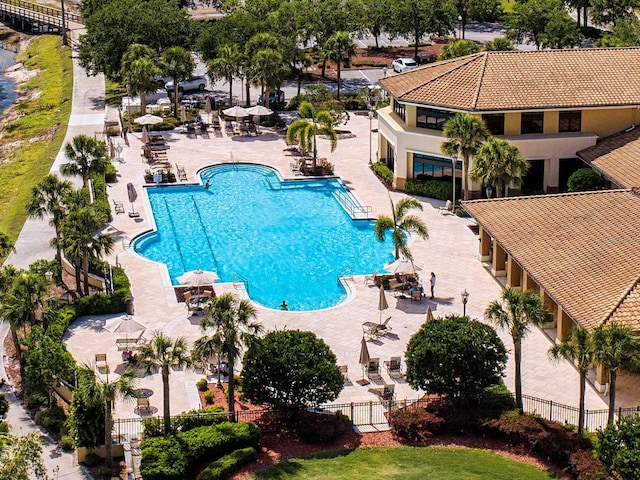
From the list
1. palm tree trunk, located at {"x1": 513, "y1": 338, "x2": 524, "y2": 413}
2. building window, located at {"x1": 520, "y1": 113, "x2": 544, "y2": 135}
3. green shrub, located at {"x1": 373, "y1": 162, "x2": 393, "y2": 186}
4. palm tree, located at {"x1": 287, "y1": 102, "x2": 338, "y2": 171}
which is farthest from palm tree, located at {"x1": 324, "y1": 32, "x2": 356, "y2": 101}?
palm tree trunk, located at {"x1": 513, "y1": 338, "x2": 524, "y2": 413}

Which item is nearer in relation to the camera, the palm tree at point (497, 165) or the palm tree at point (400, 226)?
the palm tree at point (400, 226)

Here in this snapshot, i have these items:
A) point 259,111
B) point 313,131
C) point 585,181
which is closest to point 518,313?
point 585,181

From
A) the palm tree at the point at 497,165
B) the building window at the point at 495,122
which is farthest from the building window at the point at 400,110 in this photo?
the palm tree at the point at 497,165

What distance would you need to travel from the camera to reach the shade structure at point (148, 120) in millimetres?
74000

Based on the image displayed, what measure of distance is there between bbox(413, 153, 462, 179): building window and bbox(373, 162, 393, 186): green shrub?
176cm

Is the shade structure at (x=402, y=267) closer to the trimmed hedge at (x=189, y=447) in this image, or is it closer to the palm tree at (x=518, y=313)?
the palm tree at (x=518, y=313)

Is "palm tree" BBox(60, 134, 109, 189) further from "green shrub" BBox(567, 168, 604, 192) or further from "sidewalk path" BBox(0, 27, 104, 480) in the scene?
"green shrub" BBox(567, 168, 604, 192)

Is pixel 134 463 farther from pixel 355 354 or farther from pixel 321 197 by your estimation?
pixel 321 197

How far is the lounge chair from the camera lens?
43.2 meters

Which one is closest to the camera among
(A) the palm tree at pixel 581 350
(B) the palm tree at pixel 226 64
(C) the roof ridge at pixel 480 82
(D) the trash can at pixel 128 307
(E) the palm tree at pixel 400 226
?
(A) the palm tree at pixel 581 350

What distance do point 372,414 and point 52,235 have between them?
25.2 metres

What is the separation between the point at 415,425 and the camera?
1533 inches

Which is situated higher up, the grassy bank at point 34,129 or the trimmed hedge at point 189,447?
the grassy bank at point 34,129

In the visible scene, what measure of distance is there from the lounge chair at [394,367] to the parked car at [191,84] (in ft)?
158
